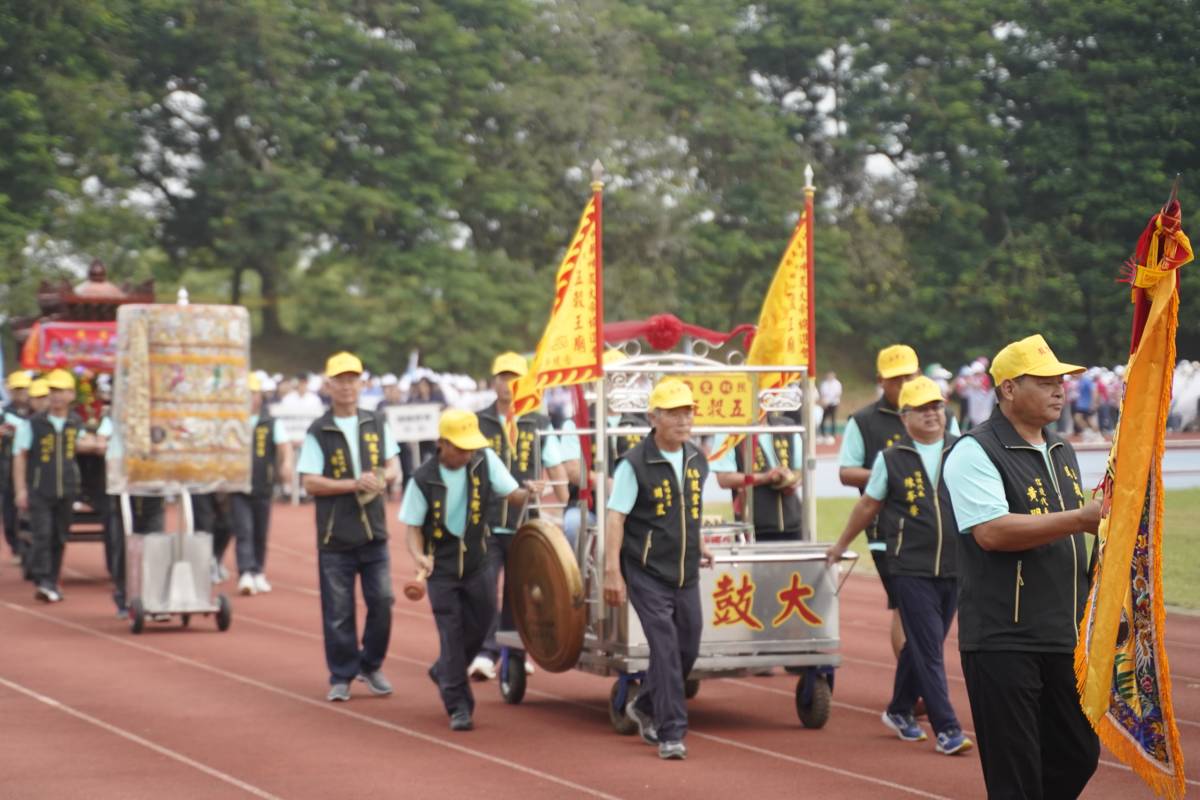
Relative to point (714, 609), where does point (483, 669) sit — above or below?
below

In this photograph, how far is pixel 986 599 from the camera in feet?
20.2

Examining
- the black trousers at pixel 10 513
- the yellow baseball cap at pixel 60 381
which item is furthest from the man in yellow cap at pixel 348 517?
the black trousers at pixel 10 513

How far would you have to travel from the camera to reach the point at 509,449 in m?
12.2

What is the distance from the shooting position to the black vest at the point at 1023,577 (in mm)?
6098

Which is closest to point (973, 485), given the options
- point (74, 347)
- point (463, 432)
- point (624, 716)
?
point (624, 716)

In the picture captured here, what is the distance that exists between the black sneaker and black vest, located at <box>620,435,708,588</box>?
80cm

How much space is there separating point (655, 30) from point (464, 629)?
132 feet

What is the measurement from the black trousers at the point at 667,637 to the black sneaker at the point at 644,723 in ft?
0.27

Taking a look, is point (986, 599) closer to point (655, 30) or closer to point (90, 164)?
point (90, 164)

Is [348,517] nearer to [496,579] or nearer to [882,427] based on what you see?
[496,579]

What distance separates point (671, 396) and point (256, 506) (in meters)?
9.11

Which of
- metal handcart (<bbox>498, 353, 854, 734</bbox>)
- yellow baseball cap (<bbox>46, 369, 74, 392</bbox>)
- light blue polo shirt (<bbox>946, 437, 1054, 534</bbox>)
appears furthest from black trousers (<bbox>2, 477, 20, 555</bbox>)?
light blue polo shirt (<bbox>946, 437, 1054, 534</bbox>)

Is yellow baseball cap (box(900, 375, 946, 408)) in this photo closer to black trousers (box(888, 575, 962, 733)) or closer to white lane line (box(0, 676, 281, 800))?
black trousers (box(888, 575, 962, 733))

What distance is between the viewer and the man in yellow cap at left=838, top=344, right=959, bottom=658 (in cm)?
1033
